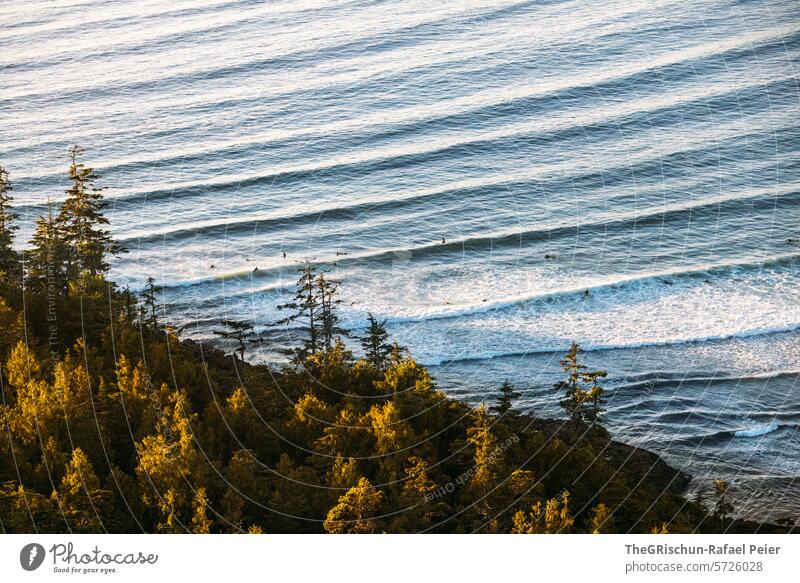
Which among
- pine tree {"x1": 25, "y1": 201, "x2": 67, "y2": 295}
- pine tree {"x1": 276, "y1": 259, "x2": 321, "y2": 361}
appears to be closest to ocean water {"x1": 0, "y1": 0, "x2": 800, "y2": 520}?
pine tree {"x1": 276, "y1": 259, "x2": 321, "y2": 361}

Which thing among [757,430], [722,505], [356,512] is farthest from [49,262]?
[757,430]

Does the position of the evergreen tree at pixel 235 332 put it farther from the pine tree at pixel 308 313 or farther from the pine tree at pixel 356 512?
the pine tree at pixel 356 512

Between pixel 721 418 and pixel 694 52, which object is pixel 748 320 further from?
pixel 694 52

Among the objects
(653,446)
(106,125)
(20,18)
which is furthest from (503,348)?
(20,18)

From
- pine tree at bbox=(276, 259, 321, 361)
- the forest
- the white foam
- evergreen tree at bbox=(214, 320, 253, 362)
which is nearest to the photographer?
the forest

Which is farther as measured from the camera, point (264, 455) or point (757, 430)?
point (757, 430)

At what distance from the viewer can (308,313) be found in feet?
160

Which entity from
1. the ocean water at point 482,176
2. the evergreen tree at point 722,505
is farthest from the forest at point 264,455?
the ocean water at point 482,176

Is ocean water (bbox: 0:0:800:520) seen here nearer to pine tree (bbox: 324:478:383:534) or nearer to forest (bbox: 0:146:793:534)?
forest (bbox: 0:146:793:534)

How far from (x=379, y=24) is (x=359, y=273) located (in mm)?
32374

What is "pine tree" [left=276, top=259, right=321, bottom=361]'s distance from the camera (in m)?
37.7

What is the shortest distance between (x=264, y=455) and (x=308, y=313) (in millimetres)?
23117

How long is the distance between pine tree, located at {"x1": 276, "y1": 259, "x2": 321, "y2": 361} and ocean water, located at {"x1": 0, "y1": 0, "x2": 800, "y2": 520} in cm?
163

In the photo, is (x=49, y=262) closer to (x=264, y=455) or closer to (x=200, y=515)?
(x=264, y=455)
